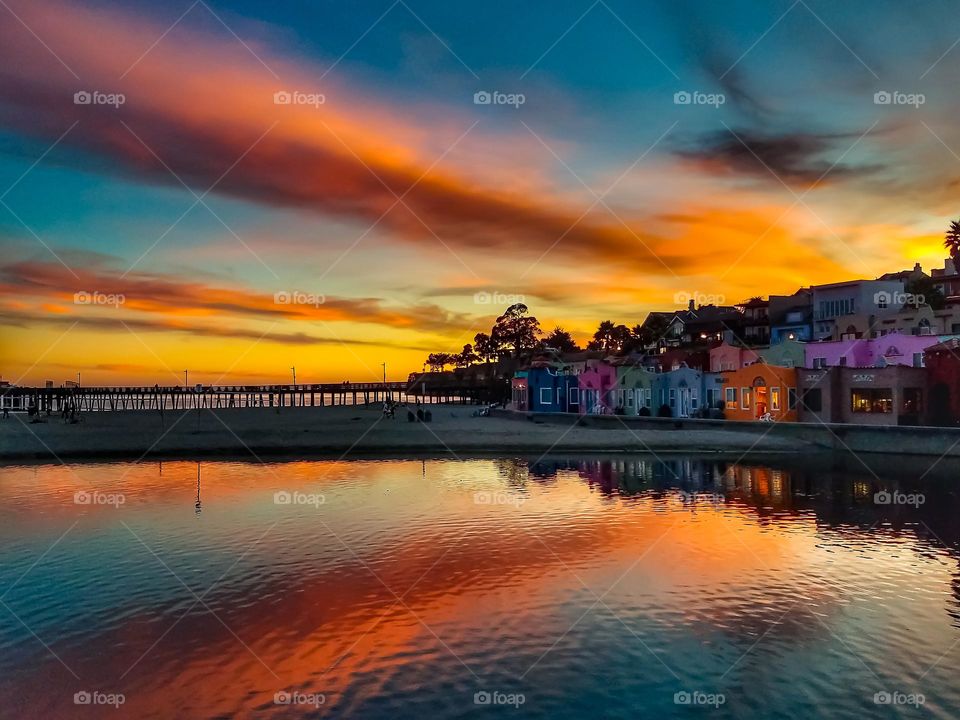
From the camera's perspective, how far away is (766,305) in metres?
90.4

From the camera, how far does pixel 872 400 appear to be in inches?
2147

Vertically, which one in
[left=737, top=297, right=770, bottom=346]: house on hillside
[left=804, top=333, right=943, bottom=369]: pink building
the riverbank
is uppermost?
[left=737, top=297, right=770, bottom=346]: house on hillside

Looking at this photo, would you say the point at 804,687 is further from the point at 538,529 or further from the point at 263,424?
the point at 263,424

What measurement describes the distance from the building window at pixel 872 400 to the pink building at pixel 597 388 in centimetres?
2372

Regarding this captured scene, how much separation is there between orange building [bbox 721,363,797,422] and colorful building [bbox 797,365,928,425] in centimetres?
90

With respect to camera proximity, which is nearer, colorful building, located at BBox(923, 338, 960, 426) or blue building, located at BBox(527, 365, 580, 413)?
colorful building, located at BBox(923, 338, 960, 426)

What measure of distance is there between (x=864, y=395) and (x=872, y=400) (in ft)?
2.19

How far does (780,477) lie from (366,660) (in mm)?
32576

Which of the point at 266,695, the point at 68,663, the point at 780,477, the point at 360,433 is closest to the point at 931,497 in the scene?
the point at 780,477

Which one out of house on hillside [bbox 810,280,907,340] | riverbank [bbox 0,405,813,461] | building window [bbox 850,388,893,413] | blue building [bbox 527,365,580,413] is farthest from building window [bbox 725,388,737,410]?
blue building [bbox 527,365,580,413]

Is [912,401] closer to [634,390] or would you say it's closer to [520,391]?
[634,390]

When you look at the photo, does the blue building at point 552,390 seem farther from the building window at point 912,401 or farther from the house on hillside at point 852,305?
the building window at point 912,401

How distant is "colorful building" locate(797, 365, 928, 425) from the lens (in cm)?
5291

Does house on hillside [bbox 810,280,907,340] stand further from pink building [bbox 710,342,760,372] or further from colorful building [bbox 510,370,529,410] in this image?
colorful building [bbox 510,370,529,410]
